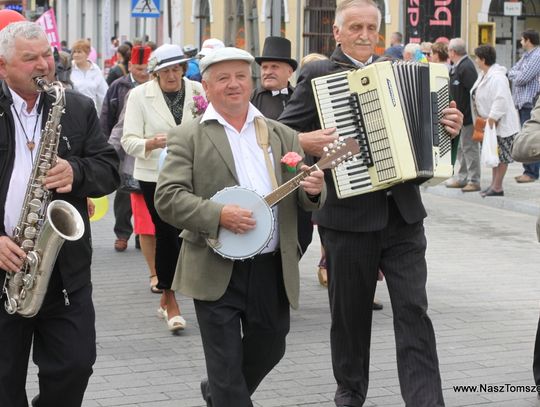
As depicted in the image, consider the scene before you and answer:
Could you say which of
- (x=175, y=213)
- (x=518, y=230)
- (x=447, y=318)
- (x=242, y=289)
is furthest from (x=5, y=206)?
(x=518, y=230)

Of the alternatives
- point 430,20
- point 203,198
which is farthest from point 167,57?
point 430,20

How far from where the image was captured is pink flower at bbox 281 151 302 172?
16.1 ft

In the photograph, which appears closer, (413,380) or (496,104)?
(413,380)

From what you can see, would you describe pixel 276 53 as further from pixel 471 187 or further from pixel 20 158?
pixel 471 187

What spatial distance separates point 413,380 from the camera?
554cm

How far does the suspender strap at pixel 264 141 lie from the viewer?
16.5ft

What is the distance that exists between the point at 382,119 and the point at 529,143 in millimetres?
716

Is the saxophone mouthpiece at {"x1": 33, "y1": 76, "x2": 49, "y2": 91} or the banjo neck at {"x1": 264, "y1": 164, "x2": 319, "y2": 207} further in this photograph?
the banjo neck at {"x1": 264, "y1": 164, "x2": 319, "y2": 207}

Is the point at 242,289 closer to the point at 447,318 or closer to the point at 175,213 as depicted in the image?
the point at 175,213

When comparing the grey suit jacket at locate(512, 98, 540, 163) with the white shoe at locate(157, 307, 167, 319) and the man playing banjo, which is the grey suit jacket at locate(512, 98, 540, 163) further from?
the white shoe at locate(157, 307, 167, 319)

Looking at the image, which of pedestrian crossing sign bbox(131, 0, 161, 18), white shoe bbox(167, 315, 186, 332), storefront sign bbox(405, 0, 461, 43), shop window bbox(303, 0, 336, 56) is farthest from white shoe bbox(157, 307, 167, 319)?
shop window bbox(303, 0, 336, 56)

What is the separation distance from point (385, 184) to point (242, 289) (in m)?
0.96

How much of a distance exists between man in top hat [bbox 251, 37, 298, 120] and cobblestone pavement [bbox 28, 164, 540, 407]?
1537 mm

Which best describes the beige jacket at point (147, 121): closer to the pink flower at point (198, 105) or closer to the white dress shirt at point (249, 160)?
the pink flower at point (198, 105)
